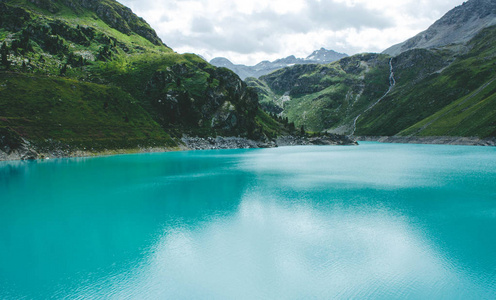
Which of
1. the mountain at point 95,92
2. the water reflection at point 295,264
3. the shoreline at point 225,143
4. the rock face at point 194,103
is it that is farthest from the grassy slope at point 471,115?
the water reflection at point 295,264

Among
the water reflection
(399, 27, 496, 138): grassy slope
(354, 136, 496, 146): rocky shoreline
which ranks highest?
(399, 27, 496, 138): grassy slope

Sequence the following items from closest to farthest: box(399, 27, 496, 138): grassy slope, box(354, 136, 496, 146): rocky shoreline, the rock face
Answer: box(354, 136, 496, 146): rocky shoreline, box(399, 27, 496, 138): grassy slope, the rock face

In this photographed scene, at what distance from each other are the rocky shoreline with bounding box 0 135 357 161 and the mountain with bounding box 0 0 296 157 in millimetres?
724

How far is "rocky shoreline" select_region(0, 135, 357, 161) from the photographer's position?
7581 cm

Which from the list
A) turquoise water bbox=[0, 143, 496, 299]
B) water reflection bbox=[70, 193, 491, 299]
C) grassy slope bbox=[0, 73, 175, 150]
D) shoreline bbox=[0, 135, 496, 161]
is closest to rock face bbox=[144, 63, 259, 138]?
shoreline bbox=[0, 135, 496, 161]

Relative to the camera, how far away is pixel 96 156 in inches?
3563

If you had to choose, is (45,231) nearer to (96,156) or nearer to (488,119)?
(96,156)

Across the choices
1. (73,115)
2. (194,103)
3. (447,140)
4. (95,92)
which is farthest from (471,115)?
(95,92)

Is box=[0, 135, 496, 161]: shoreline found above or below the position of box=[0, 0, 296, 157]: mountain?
below

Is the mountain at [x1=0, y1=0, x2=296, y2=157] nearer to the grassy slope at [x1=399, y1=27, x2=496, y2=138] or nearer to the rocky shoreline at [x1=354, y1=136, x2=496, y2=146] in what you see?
the rocky shoreline at [x1=354, y1=136, x2=496, y2=146]

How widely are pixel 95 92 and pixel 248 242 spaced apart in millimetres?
127256

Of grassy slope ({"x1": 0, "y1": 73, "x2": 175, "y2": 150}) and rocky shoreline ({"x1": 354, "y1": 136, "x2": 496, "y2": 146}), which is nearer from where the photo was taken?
grassy slope ({"x1": 0, "y1": 73, "x2": 175, "y2": 150})

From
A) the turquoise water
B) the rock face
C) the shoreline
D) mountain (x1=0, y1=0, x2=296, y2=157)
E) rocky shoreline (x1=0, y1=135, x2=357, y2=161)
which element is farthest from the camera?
the rock face

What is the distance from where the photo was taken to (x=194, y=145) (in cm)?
13688
